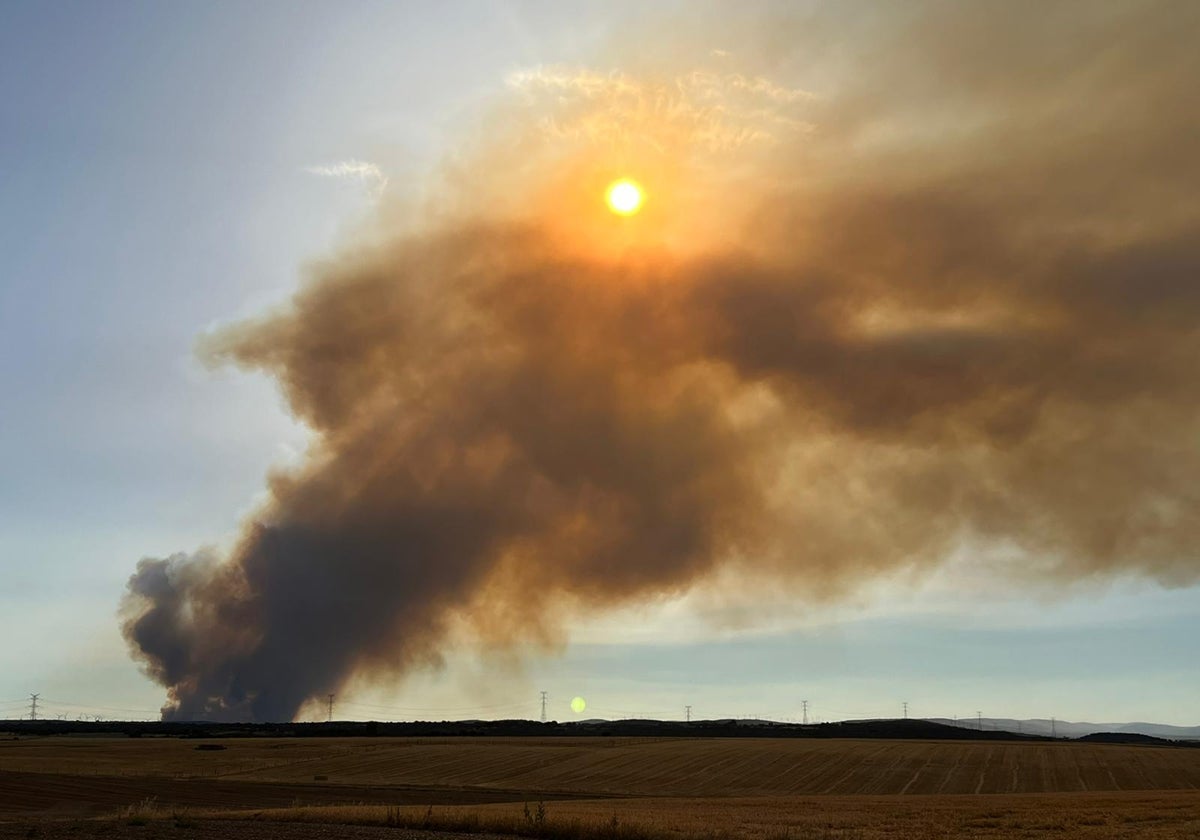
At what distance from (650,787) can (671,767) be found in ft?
60.6

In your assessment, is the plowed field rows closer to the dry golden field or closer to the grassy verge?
the dry golden field

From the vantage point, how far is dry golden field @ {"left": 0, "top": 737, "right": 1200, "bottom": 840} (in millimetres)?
40125

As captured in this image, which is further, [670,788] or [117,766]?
[117,766]

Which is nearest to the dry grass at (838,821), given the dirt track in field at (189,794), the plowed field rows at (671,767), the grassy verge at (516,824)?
the grassy verge at (516,824)

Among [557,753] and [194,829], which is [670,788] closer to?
[557,753]

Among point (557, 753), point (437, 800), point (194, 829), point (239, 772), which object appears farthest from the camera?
point (557, 753)

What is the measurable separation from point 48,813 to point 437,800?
2303cm


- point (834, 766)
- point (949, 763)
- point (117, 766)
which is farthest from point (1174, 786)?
point (117, 766)

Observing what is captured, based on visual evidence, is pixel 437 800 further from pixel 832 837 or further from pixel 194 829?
pixel 832 837

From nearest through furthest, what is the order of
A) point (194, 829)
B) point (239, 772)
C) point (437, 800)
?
1. point (194, 829)
2. point (437, 800)
3. point (239, 772)

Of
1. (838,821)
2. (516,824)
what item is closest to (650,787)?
(838,821)

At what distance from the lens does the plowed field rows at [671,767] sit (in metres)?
81.7

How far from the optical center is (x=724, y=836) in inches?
1357

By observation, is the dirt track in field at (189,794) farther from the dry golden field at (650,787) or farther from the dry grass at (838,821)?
the dry grass at (838,821)
